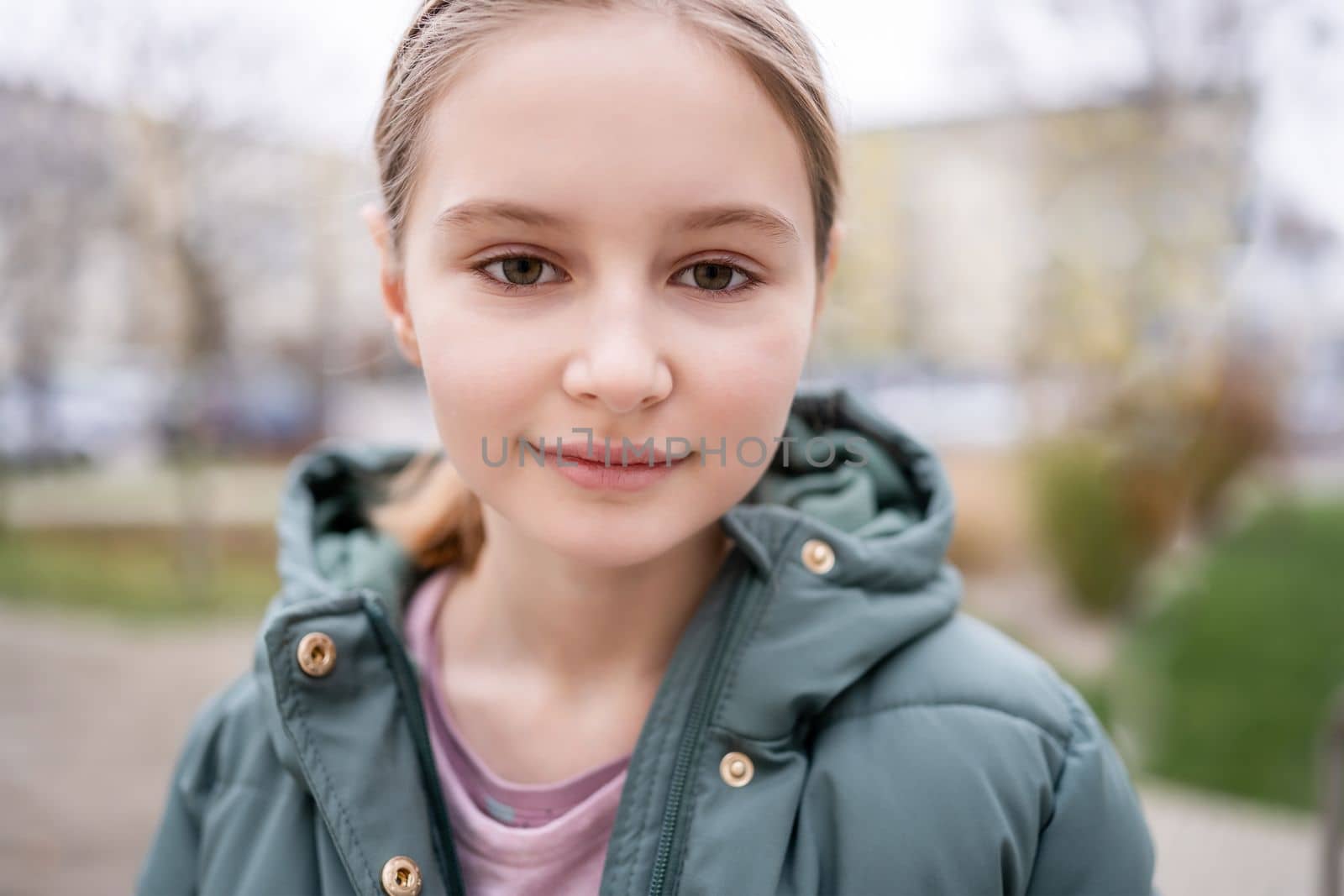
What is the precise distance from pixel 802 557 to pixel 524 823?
1.24 ft

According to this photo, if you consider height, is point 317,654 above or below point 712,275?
below

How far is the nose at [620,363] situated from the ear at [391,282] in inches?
9.9

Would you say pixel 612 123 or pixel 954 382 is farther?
pixel 954 382

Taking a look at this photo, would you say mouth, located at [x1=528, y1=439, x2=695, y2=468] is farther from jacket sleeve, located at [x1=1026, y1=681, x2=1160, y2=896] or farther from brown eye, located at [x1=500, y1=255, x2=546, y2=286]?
jacket sleeve, located at [x1=1026, y1=681, x2=1160, y2=896]

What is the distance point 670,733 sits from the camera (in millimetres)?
912

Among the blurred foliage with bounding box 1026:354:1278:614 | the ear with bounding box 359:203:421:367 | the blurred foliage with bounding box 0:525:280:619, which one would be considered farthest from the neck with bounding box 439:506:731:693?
the blurred foliage with bounding box 1026:354:1278:614

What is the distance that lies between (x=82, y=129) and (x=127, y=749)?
1491mm

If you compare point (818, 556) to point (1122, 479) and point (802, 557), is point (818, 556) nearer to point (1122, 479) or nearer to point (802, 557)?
point (802, 557)

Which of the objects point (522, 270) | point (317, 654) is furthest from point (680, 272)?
point (317, 654)

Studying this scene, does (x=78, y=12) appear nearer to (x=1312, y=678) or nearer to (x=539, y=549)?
(x=539, y=549)

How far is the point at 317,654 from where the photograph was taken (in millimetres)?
956

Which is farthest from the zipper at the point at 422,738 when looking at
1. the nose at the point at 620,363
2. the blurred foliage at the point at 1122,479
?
the blurred foliage at the point at 1122,479

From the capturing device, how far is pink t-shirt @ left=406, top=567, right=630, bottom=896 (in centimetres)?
95

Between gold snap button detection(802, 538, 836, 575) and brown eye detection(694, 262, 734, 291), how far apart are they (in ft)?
0.88
